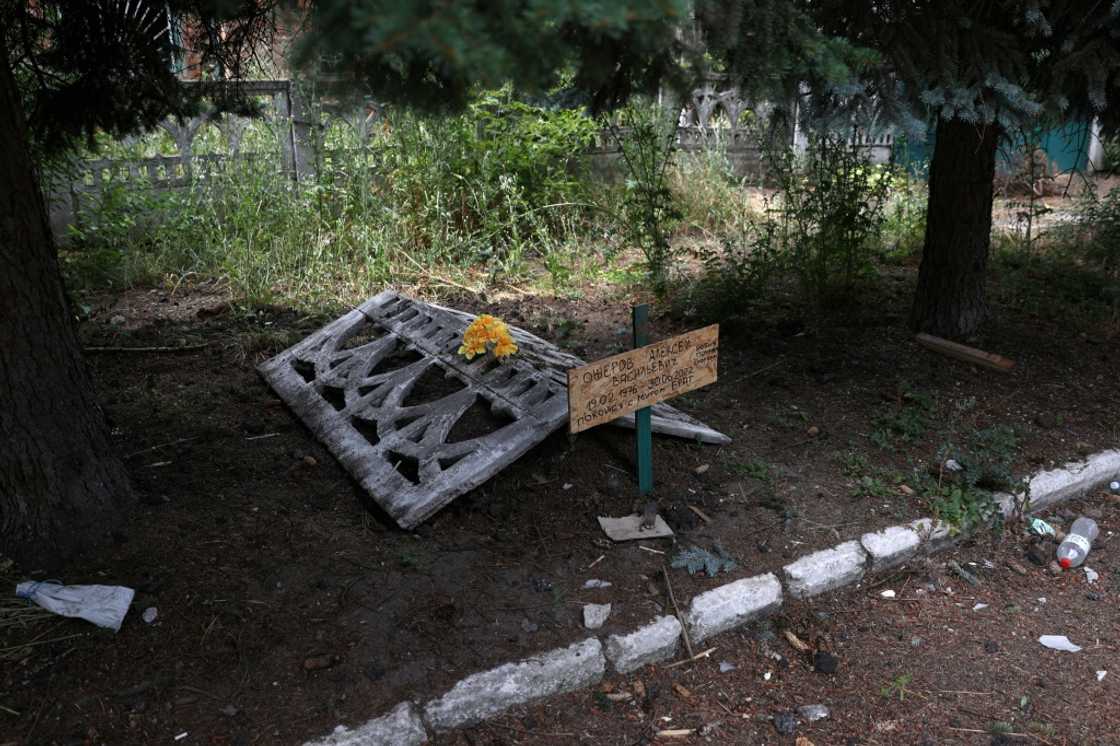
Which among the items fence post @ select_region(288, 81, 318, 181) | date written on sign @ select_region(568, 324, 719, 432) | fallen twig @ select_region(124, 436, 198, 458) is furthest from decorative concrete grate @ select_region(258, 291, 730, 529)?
fence post @ select_region(288, 81, 318, 181)

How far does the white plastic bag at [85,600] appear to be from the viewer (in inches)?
108

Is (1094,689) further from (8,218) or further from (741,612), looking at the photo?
(8,218)

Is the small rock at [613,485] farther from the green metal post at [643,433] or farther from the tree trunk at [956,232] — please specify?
the tree trunk at [956,232]

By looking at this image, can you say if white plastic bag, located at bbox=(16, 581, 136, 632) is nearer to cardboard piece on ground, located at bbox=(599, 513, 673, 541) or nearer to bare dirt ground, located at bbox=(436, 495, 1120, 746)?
bare dirt ground, located at bbox=(436, 495, 1120, 746)

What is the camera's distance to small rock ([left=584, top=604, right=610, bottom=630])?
9.43 feet

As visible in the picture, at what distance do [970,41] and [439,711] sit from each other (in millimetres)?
3086

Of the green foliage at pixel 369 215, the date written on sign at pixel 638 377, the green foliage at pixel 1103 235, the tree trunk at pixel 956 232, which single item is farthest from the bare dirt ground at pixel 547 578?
the green foliage at pixel 1103 235

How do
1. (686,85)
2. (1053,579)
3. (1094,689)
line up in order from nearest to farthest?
(686,85) → (1094,689) → (1053,579)

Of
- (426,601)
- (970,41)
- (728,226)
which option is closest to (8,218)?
(426,601)

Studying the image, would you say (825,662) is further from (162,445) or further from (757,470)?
(162,445)

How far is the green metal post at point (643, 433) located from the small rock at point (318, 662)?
1386 millimetres

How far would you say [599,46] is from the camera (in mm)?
2033

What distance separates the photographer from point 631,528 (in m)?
3.34

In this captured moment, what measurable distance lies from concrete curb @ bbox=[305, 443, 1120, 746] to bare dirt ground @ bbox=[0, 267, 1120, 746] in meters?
0.05
